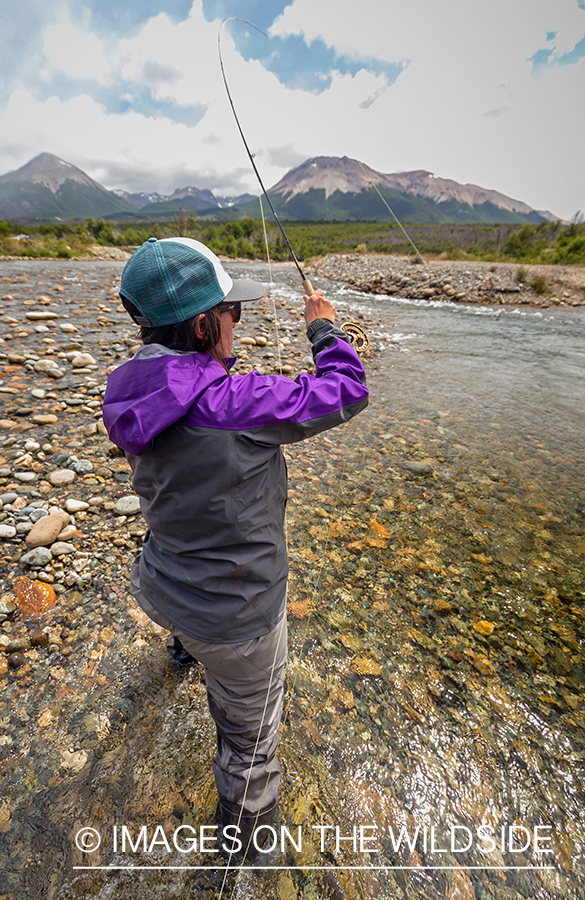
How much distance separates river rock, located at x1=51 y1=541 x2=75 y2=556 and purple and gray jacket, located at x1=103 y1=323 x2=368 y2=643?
5.44 feet

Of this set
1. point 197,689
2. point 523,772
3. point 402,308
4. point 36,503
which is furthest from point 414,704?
point 402,308

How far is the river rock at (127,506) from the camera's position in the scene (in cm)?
307

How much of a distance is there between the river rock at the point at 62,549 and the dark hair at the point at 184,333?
80.5 inches

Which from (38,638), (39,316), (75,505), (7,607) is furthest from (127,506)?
(39,316)

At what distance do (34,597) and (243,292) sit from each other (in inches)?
88.5

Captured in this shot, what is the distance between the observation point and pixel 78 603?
2.38 m

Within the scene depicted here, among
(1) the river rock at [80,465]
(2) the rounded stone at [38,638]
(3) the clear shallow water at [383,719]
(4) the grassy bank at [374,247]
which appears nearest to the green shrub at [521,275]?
(4) the grassy bank at [374,247]

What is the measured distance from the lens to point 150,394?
1020mm

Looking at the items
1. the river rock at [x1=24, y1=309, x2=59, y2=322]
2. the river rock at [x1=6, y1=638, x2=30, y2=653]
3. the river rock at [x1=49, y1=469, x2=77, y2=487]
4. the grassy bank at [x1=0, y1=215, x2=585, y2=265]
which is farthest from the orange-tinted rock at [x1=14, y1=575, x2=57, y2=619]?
the grassy bank at [x1=0, y1=215, x2=585, y2=265]

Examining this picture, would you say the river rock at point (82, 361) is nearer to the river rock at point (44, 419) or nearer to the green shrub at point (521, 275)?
the river rock at point (44, 419)

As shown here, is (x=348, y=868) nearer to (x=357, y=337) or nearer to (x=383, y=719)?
(x=383, y=719)

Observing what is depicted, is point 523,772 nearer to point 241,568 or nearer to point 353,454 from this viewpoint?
point 241,568

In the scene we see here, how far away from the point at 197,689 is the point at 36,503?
1.98 m

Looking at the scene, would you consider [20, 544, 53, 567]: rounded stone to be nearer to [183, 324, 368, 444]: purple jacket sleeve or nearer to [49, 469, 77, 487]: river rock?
[49, 469, 77, 487]: river rock
